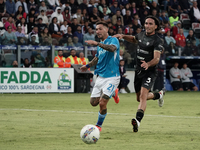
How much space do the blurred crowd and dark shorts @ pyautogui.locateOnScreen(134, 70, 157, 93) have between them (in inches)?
493

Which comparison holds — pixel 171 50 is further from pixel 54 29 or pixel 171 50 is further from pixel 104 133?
pixel 104 133

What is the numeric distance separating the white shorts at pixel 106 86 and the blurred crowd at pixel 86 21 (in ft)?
42.2

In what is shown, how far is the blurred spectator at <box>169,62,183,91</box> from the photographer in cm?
2506

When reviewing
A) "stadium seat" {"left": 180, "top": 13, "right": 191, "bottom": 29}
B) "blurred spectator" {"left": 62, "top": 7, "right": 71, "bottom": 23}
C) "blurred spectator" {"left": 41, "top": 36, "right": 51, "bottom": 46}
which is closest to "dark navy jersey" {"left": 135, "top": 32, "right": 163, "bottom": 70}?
"blurred spectator" {"left": 41, "top": 36, "right": 51, "bottom": 46}

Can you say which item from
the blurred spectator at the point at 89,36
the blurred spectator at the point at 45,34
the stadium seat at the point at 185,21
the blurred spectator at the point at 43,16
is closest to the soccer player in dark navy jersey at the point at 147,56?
the blurred spectator at the point at 45,34

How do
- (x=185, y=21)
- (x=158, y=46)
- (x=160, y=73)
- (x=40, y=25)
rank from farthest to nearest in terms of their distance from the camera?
1. (x=185, y=21)
2. (x=160, y=73)
3. (x=40, y=25)
4. (x=158, y=46)

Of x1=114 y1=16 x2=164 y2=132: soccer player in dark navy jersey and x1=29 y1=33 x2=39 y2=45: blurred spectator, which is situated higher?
x1=114 y1=16 x2=164 y2=132: soccer player in dark navy jersey

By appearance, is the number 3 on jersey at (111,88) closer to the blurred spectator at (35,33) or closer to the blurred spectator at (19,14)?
the blurred spectator at (35,33)

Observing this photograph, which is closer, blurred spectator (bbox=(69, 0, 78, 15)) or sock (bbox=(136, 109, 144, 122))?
sock (bbox=(136, 109, 144, 122))

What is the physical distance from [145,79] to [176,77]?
16.9 meters

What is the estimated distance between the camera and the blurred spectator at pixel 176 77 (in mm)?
25062

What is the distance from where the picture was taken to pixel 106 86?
311 inches

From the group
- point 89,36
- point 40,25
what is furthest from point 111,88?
point 40,25

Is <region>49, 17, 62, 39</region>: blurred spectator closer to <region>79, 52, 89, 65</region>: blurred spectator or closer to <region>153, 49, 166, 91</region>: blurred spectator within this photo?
<region>79, 52, 89, 65</region>: blurred spectator
